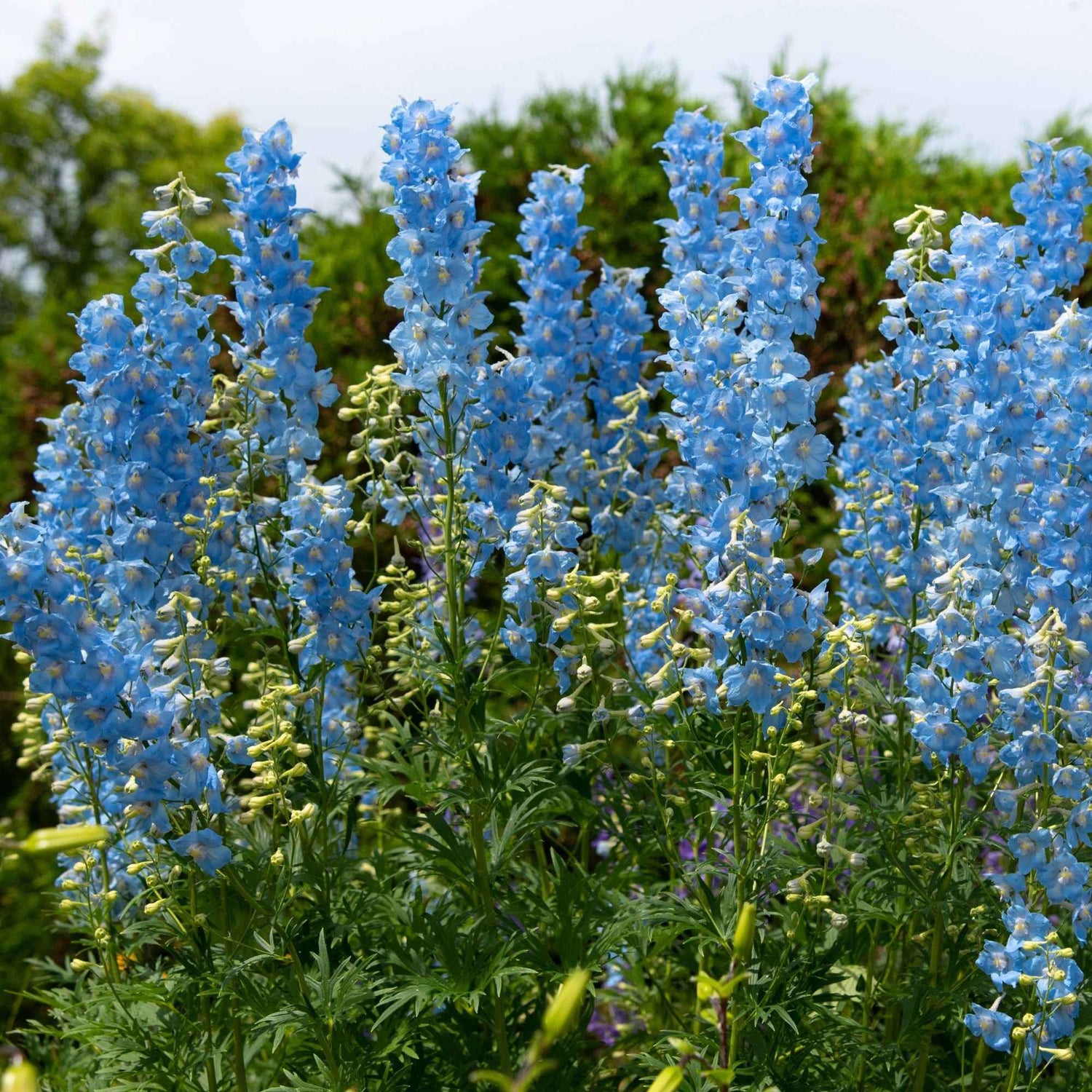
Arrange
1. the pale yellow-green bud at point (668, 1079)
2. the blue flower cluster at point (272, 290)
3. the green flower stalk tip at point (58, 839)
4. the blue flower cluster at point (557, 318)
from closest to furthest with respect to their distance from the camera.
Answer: the green flower stalk tip at point (58, 839) < the pale yellow-green bud at point (668, 1079) < the blue flower cluster at point (272, 290) < the blue flower cluster at point (557, 318)

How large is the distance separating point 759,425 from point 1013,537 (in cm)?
62

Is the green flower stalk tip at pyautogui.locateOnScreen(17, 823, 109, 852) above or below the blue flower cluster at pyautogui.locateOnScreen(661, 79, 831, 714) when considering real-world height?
below

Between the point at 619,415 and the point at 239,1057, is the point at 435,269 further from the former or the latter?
the point at 239,1057

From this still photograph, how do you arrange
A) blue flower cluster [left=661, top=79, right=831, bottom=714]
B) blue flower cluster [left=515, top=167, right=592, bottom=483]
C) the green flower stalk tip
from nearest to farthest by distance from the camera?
the green flower stalk tip → blue flower cluster [left=661, top=79, right=831, bottom=714] → blue flower cluster [left=515, top=167, right=592, bottom=483]

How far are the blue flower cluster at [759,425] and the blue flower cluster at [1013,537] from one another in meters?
0.33

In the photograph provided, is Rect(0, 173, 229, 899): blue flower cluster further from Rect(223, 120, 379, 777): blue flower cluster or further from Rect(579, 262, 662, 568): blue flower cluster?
Rect(579, 262, 662, 568): blue flower cluster

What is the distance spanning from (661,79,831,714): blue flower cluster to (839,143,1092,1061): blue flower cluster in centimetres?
33

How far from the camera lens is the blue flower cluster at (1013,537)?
2.48 metres

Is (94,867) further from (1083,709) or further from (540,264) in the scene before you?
(1083,709)

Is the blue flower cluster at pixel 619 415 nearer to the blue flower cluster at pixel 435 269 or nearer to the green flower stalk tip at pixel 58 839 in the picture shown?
the blue flower cluster at pixel 435 269

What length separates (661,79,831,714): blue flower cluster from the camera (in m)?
2.48

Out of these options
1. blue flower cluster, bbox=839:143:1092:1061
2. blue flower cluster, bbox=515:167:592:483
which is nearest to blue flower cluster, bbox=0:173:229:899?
blue flower cluster, bbox=515:167:592:483

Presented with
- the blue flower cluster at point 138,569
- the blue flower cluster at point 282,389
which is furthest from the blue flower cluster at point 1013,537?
the blue flower cluster at point 138,569

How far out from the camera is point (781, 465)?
255cm
